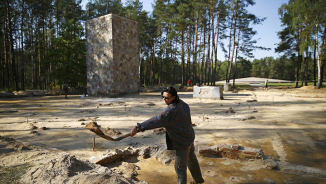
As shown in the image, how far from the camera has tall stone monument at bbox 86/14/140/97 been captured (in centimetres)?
1869

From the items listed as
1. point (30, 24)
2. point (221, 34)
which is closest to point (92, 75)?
point (30, 24)

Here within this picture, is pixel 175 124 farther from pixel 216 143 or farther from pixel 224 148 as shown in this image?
pixel 216 143

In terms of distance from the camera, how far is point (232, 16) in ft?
106

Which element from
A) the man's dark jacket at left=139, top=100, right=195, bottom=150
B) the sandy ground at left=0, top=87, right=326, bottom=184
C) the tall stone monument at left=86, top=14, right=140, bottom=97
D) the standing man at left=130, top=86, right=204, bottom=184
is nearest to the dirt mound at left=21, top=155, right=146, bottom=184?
the sandy ground at left=0, top=87, right=326, bottom=184

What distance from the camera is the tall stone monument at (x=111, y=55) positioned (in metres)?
18.7

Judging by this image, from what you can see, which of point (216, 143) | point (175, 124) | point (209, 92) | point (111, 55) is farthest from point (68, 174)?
point (111, 55)

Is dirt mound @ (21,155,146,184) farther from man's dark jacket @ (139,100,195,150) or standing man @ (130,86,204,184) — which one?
man's dark jacket @ (139,100,195,150)

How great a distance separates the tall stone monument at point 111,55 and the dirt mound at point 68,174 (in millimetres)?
15777

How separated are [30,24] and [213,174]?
122 ft

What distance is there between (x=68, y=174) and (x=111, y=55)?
16.6 meters

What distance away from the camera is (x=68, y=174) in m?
2.95

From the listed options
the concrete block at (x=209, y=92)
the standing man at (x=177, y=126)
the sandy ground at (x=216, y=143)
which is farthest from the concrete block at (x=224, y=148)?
the concrete block at (x=209, y=92)

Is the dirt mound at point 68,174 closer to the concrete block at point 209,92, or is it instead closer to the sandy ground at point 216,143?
the sandy ground at point 216,143

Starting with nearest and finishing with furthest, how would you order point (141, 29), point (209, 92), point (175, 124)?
point (175, 124), point (209, 92), point (141, 29)
